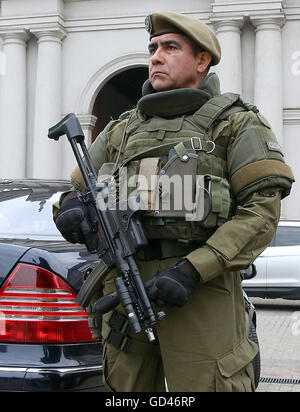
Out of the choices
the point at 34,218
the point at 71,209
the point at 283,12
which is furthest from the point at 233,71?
the point at 71,209

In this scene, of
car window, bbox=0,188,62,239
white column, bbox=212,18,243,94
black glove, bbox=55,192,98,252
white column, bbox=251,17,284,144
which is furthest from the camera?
white column, bbox=212,18,243,94

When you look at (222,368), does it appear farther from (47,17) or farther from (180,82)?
(47,17)

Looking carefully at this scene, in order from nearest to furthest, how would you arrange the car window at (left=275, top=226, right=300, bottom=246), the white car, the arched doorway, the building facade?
the white car < the car window at (left=275, top=226, right=300, bottom=246) < the building facade < the arched doorway

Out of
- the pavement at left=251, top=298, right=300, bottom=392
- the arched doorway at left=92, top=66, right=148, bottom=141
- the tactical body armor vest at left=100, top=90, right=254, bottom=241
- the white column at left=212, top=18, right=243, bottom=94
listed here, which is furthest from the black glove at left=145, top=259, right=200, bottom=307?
the arched doorway at left=92, top=66, right=148, bottom=141

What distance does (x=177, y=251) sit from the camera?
8.41ft

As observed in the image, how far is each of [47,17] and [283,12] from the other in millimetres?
6087

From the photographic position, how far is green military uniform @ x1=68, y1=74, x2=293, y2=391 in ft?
8.03

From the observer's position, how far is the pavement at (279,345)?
5.44 metres

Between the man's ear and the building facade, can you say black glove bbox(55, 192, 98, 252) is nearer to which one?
the man's ear

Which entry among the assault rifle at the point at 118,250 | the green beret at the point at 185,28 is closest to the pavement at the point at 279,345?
the assault rifle at the point at 118,250

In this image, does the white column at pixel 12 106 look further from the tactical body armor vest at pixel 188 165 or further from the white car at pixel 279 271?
the tactical body armor vest at pixel 188 165

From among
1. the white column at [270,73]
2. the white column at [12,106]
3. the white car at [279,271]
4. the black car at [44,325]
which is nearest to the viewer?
the black car at [44,325]

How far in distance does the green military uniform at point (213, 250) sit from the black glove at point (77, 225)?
0.64ft

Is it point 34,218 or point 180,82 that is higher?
point 180,82
